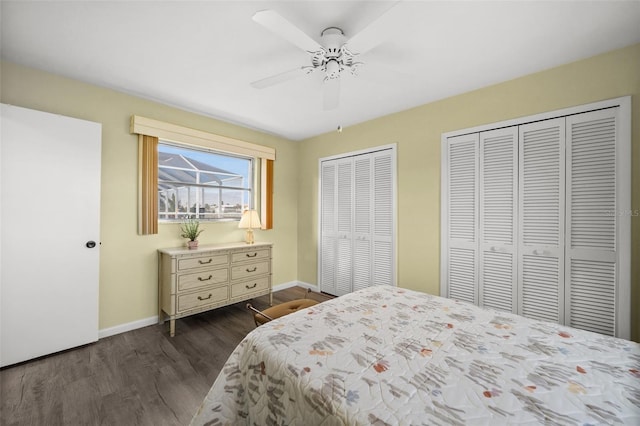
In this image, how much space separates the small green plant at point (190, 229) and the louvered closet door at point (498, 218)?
324 centimetres

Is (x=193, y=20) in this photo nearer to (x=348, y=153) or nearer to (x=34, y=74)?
(x=34, y=74)

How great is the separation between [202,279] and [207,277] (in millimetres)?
59

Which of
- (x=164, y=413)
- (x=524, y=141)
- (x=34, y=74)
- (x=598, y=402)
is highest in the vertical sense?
(x=34, y=74)

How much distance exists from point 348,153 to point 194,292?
273 centimetres

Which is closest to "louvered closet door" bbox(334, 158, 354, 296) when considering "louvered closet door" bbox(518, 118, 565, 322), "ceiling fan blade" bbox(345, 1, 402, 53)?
"louvered closet door" bbox(518, 118, 565, 322)

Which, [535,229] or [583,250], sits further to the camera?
[535,229]

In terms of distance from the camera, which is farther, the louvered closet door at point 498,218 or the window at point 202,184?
the window at point 202,184

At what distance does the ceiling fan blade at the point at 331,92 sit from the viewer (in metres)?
2.11

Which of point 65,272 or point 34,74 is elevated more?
point 34,74

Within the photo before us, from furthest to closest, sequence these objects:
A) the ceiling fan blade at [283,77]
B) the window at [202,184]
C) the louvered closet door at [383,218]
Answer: the louvered closet door at [383,218]
the window at [202,184]
the ceiling fan blade at [283,77]

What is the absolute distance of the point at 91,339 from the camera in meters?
2.46

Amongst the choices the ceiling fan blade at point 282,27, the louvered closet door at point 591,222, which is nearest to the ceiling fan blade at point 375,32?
the ceiling fan blade at point 282,27

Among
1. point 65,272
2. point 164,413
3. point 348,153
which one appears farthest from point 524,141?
point 65,272

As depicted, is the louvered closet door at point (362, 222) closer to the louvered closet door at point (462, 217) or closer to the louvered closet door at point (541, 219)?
the louvered closet door at point (462, 217)
